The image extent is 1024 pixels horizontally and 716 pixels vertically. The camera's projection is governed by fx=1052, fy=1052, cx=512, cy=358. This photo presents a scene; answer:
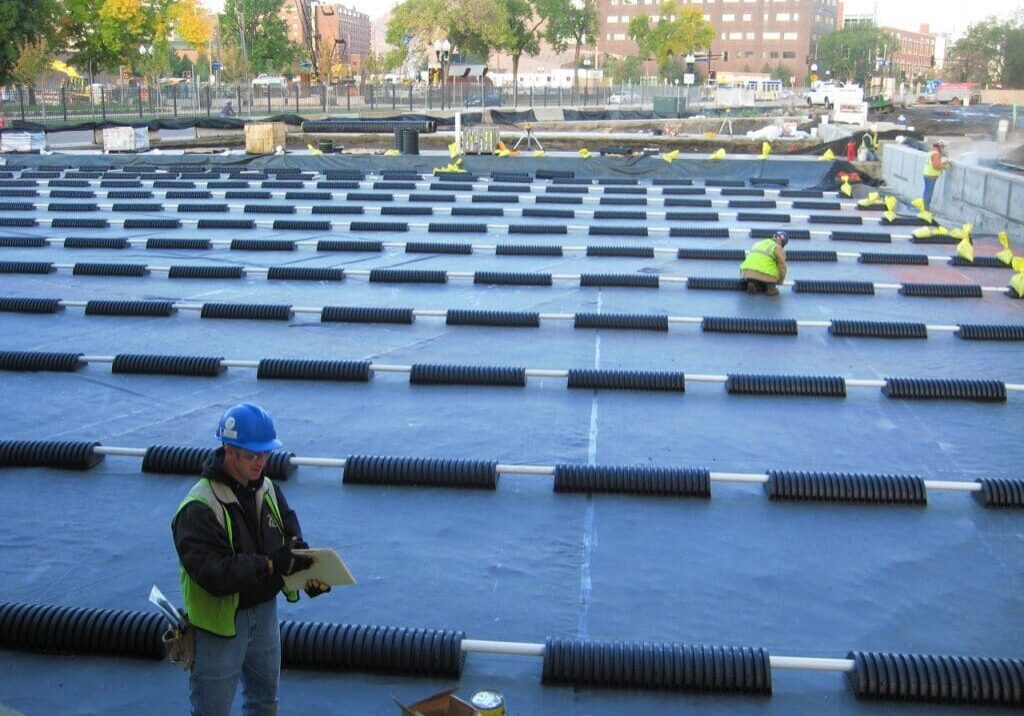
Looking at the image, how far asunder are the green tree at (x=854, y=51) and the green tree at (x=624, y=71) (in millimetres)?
31795

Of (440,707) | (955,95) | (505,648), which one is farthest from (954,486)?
(955,95)

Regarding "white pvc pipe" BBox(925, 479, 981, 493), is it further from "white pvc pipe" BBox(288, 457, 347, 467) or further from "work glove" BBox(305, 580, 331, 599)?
"work glove" BBox(305, 580, 331, 599)

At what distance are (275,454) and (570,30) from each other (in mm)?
82458

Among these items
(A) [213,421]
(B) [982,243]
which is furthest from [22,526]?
(B) [982,243]

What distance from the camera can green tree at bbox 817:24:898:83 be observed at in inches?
5128

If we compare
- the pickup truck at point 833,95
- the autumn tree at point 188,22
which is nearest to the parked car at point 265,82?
the autumn tree at point 188,22

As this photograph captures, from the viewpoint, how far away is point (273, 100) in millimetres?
57625

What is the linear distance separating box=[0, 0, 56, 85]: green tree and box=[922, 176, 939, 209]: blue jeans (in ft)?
137

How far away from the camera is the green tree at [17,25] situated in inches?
1896

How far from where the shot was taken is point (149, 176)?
29984 mm

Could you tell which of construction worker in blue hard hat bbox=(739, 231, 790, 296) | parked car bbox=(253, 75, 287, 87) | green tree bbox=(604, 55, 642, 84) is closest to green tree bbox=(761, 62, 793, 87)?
green tree bbox=(604, 55, 642, 84)

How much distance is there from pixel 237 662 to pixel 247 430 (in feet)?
3.08

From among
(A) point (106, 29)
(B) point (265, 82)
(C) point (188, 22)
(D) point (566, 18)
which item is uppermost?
(D) point (566, 18)

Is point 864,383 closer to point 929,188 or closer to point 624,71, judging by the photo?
point 929,188
